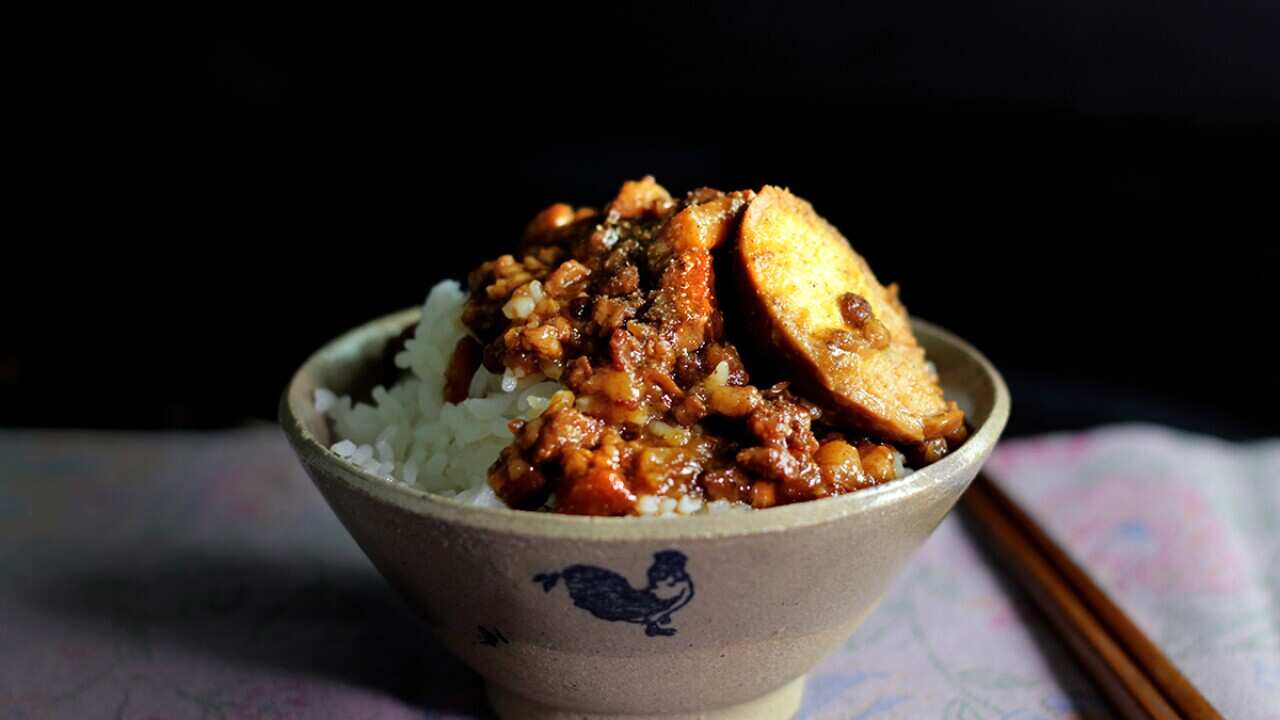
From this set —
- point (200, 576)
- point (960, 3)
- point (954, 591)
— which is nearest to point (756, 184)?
point (954, 591)

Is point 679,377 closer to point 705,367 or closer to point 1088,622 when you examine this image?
point 705,367

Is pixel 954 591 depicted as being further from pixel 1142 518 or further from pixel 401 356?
pixel 401 356

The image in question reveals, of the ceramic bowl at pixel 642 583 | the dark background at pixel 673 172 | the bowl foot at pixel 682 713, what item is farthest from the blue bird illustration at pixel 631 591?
the dark background at pixel 673 172

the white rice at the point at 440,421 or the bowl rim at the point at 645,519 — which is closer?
the bowl rim at the point at 645,519

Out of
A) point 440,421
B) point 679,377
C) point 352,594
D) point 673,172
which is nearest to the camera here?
point 679,377

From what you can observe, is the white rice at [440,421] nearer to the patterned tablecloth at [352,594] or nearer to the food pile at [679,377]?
the food pile at [679,377]

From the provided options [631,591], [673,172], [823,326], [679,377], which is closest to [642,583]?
[631,591]
